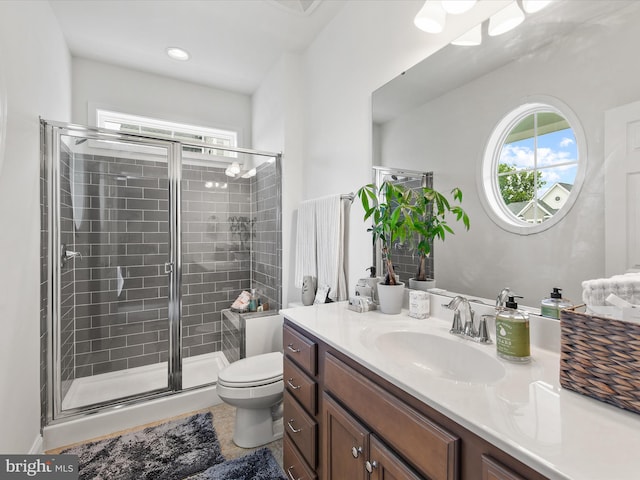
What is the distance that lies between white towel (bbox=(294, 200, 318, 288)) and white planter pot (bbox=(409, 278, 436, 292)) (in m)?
0.78

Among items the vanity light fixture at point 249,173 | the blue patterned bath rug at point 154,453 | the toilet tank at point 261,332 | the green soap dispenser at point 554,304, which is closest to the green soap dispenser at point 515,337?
the green soap dispenser at point 554,304

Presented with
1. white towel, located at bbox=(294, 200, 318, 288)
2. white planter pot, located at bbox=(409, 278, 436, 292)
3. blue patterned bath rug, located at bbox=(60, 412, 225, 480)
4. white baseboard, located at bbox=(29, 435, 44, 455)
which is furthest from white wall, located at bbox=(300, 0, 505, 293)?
white baseboard, located at bbox=(29, 435, 44, 455)

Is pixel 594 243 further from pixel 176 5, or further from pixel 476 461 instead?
pixel 176 5

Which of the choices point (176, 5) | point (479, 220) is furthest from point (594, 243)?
point (176, 5)

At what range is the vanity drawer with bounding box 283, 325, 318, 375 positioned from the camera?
4.08ft

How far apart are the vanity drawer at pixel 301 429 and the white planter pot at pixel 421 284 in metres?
0.75

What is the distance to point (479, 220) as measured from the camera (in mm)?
1253

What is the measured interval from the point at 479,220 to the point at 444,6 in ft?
2.96

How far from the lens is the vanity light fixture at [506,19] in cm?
111

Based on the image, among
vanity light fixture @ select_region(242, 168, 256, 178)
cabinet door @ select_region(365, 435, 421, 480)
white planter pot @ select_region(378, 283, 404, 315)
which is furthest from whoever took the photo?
vanity light fixture @ select_region(242, 168, 256, 178)

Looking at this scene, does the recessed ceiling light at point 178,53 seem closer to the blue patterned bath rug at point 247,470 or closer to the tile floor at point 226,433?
the tile floor at point 226,433

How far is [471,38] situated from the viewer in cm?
126

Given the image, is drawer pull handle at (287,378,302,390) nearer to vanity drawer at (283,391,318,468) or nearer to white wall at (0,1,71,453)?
vanity drawer at (283,391,318,468)

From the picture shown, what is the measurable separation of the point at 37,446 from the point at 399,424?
6.86ft
